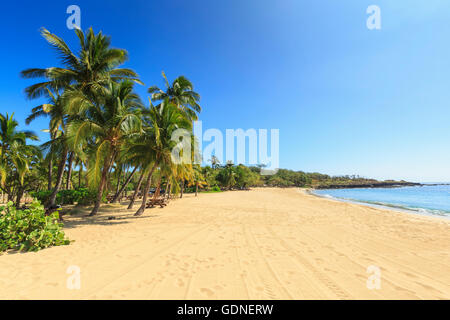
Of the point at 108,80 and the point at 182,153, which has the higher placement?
the point at 108,80

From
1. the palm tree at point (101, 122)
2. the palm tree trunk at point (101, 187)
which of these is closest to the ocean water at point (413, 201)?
the palm tree at point (101, 122)

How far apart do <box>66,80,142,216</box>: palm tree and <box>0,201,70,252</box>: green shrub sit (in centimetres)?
476

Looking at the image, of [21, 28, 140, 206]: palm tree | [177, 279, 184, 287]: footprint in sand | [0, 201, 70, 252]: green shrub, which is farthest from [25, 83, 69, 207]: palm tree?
[177, 279, 184, 287]: footprint in sand

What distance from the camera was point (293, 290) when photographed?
3129 mm

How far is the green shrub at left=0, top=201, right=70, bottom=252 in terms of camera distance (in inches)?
185

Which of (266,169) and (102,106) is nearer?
(102,106)

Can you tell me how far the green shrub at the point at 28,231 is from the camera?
4.71m

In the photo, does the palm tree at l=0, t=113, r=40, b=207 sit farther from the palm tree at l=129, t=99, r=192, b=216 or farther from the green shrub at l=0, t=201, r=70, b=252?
the green shrub at l=0, t=201, r=70, b=252

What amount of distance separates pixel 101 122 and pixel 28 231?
7267 millimetres

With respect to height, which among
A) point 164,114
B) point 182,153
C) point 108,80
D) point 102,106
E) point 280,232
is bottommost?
point 280,232

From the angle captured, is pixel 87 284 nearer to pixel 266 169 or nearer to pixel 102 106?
pixel 102 106

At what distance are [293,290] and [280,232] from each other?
4141 mm

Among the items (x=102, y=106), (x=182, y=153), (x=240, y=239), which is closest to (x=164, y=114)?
(x=182, y=153)

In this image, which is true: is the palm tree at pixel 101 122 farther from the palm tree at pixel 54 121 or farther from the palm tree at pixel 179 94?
the palm tree at pixel 179 94
